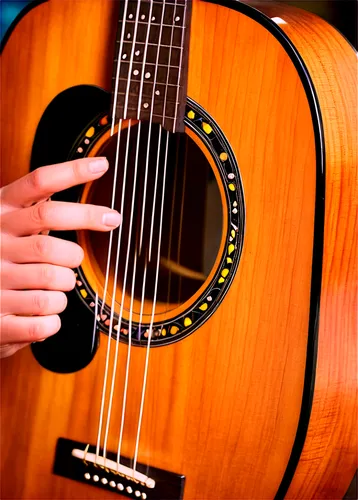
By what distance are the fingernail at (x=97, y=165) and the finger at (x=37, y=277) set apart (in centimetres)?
12

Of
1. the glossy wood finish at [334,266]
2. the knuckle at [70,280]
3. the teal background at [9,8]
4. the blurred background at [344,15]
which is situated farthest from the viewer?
the teal background at [9,8]

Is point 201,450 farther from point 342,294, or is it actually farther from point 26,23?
point 26,23

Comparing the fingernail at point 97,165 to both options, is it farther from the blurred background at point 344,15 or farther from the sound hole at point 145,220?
the blurred background at point 344,15

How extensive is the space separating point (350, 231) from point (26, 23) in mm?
498

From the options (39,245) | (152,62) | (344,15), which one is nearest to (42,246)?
(39,245)

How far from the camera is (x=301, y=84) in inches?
26.6

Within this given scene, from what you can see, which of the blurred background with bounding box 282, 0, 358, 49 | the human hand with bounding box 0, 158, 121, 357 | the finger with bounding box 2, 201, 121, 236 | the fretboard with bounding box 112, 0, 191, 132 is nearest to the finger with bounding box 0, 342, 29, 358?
the human hand with bounding box 0, 158, 121, 357

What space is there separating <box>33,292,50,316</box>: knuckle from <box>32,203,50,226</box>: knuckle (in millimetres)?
82

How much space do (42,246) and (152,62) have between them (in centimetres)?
25

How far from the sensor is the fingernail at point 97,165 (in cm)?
75

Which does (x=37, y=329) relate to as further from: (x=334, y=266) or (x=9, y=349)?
(x=334, y=266)

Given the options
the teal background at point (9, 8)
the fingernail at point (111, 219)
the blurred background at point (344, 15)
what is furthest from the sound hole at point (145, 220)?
the teal background at point (9, 8)

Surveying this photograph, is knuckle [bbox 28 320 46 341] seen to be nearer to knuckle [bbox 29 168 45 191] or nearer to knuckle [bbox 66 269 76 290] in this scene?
knuckle [bbox 66 269 76 290]

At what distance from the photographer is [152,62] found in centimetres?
77
